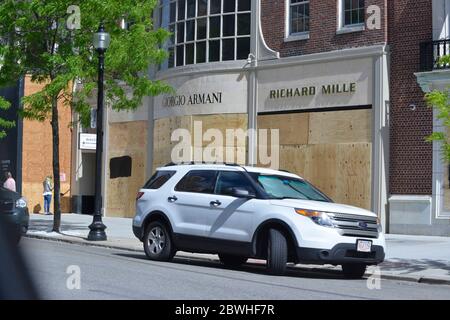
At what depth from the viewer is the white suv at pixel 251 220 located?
1085 centimetres

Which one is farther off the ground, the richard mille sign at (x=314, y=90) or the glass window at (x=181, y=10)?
the glass window at (x=181, y=10)

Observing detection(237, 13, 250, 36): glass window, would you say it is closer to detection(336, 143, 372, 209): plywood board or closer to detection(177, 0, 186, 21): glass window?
detection(177, 0, 186, 21): glass window

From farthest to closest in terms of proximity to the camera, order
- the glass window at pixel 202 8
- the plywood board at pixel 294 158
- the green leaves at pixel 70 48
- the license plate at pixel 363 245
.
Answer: the glass window at pixel 202 8 < the plywood board at pixel 294 158 < the green leaves at pixel 70 48 < the license plate at pixel 363 245

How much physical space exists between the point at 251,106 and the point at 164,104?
3.75m

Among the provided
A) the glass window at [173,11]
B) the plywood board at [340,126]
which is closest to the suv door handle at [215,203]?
the plywood board at [340,126]

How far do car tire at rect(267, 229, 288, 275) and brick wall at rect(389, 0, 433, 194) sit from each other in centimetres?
996

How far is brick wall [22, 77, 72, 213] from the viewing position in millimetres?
32594

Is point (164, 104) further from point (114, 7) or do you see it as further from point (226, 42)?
point (114, 7)

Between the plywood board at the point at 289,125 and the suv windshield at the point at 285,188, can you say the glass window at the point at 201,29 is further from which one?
the suv windshield at the point at 285,188

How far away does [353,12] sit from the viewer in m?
21.6

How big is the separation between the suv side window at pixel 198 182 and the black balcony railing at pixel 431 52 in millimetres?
9338

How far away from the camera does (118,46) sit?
19344 millimetres
